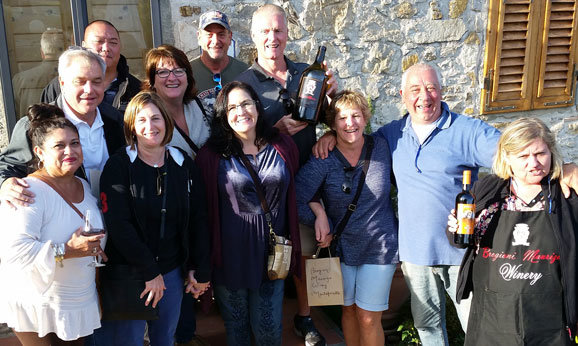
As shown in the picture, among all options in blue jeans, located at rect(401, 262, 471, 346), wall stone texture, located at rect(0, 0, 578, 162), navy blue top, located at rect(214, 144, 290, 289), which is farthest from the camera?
wall stone texture, located at rect(0, 0, 578, 162)

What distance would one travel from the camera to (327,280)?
269 centimetres

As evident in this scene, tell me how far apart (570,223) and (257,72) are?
1866 mm

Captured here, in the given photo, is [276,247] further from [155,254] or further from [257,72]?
[257,72]

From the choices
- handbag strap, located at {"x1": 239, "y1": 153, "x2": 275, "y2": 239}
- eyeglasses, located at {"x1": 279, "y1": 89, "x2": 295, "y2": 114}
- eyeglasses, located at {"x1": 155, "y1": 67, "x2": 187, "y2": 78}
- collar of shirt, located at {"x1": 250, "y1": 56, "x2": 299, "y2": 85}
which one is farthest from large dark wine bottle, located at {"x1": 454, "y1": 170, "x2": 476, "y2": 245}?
eyeglasses, located at {"x1": 155, "y1": 67, "x2": 187, "y2": 78}

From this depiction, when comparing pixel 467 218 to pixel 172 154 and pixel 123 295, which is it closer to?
pixel 172 154

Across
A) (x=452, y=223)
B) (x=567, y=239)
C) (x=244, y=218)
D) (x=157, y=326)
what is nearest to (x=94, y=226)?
(x=157, y=326)

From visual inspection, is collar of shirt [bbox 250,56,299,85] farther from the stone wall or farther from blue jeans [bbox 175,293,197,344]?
blue jeans [bbox 175,293,197,344]

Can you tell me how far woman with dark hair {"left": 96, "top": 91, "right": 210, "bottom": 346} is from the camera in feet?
7.17

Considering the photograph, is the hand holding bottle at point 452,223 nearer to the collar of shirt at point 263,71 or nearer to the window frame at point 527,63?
the collar of shirt at point 263,71

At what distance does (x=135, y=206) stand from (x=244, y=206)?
0.56 m

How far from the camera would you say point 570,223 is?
2.12 meters

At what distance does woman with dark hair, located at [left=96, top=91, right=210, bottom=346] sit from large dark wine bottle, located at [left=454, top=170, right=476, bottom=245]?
Result: 4.11 feet

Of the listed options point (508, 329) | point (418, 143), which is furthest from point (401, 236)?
point (508, 329)

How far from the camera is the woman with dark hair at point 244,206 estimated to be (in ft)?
8.19
